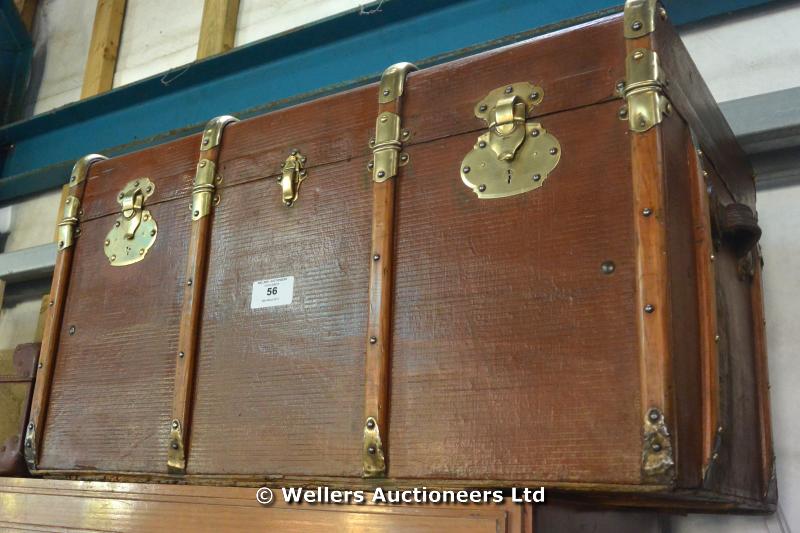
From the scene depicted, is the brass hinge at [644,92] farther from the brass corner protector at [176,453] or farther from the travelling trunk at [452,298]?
the brass corner protector at [176,453]

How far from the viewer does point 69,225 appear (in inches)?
62.2

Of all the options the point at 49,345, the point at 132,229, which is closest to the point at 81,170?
the point at 132,229

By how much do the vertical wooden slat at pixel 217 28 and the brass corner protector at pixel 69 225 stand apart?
38.4 inches

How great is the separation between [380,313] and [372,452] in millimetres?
204

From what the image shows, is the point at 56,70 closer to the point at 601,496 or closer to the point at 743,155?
the point at 743,155

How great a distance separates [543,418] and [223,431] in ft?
1.84

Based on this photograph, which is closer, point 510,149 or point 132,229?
point 510,149

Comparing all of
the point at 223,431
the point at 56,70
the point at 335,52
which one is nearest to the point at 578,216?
the point at 223,431

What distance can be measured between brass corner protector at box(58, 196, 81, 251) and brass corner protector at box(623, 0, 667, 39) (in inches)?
47.2

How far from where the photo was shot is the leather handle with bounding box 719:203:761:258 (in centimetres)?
113

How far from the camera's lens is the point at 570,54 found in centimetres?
107

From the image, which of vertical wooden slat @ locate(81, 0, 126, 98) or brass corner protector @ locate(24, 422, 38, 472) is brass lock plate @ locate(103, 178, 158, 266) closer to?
brass corner protector @ locate(24, 422, 38, 472)

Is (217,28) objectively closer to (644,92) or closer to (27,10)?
(27,10)

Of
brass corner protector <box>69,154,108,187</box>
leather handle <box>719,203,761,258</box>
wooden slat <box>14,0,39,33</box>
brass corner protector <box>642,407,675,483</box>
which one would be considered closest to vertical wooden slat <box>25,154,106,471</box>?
brass corner protector <box>69,154,108,187</box>
